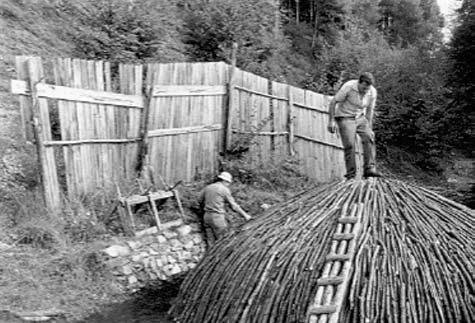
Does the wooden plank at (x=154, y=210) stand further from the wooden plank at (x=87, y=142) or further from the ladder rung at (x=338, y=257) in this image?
the ladder rung at (x=338, y=257)

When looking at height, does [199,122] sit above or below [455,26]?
below

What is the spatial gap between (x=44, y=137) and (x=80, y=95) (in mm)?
854

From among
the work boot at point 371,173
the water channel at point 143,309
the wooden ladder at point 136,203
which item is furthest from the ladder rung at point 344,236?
the wooden ladder at point 136,203

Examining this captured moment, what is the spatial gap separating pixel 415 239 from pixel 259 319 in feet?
5.68

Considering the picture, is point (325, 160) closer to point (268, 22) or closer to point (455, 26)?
point (268, 22)

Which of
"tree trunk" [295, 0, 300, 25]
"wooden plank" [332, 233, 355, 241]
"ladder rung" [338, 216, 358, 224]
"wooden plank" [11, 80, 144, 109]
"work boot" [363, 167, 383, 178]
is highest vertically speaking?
"tree trunk" [295, 0, 300, 25]

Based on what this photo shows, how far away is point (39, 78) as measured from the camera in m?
8.83

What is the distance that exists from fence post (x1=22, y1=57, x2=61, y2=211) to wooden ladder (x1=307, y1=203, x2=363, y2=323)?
408 cm

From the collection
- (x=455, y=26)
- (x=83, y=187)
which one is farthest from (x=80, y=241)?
(x=455, y=26)

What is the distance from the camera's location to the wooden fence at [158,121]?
29.8ft

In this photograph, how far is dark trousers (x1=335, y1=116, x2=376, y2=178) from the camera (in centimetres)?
891

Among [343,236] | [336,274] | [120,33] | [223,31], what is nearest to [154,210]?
[343,236]

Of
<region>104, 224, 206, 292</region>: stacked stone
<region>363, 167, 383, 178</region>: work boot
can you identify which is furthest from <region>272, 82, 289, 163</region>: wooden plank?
<region>363, 167, 383, 178</region>: work boot

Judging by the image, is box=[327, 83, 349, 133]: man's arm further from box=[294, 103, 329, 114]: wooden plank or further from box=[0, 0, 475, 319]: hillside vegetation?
box=[294, 103, 329, 114]: wooden plank
